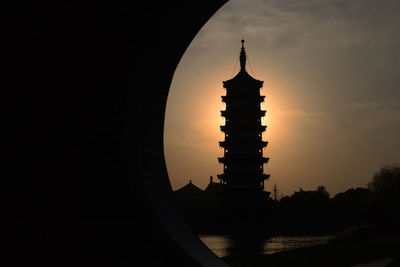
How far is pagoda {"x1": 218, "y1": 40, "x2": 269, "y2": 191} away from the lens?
3092cm

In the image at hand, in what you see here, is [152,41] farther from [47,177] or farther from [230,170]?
[230,170]

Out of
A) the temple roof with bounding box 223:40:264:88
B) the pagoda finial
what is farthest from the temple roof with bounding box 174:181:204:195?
the temple roof with bounding box 223:40:264:88

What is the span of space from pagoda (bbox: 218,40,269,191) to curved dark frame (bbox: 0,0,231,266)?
28.2m

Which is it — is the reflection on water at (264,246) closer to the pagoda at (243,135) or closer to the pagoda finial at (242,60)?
the pagoda at (243,135)

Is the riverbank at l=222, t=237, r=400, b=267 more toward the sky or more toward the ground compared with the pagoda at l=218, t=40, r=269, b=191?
more toward the ground

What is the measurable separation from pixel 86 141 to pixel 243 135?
29.2 m

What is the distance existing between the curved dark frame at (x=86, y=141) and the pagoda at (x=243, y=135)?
2817cm

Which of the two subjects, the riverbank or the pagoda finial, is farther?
the pagoda finial


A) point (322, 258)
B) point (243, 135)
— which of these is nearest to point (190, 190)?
point (243, 135)

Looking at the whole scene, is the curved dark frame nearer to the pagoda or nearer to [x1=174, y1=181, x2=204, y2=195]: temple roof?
the pagoda

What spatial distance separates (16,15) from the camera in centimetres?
288

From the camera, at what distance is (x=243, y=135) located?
104 feet

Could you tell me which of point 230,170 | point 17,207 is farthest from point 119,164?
point 230,170

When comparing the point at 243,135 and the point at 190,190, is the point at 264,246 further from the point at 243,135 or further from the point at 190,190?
the point at 190,190
